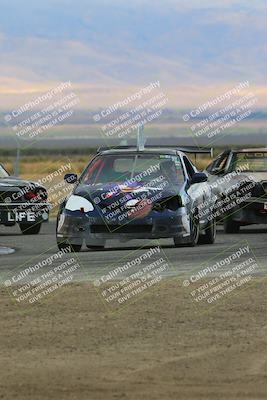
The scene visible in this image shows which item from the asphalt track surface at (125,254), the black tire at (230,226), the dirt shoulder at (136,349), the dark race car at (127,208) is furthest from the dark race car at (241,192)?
the dirt shoulder at (136,349)

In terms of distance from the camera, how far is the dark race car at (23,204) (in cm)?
2155

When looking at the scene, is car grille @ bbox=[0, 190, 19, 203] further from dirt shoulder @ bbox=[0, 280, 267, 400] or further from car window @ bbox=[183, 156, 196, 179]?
dirt shoulder @ bbox=[0, 280, 267, 400]

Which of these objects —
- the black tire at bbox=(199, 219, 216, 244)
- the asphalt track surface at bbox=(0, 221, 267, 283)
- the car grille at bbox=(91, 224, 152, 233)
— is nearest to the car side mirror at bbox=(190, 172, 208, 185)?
the black tire at bbox=(199, 219, 216, 244)

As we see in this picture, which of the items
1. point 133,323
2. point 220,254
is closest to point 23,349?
point 133,323

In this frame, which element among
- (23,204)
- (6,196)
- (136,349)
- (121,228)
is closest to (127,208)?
(121,228)

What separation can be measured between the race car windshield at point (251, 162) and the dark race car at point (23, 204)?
11.9 feet

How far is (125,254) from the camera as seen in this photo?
16297 millimetres

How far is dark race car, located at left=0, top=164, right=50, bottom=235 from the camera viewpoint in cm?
2155

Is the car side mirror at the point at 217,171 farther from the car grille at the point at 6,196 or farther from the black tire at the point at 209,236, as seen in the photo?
the car grille at the point at 6,196

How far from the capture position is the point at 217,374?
830 centimetres

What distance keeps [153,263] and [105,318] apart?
4295 millimetres

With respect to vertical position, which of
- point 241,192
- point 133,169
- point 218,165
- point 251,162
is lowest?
point 241,192

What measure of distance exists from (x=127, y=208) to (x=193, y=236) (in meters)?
1.17

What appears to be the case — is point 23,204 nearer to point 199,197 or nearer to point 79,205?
point 199,197
